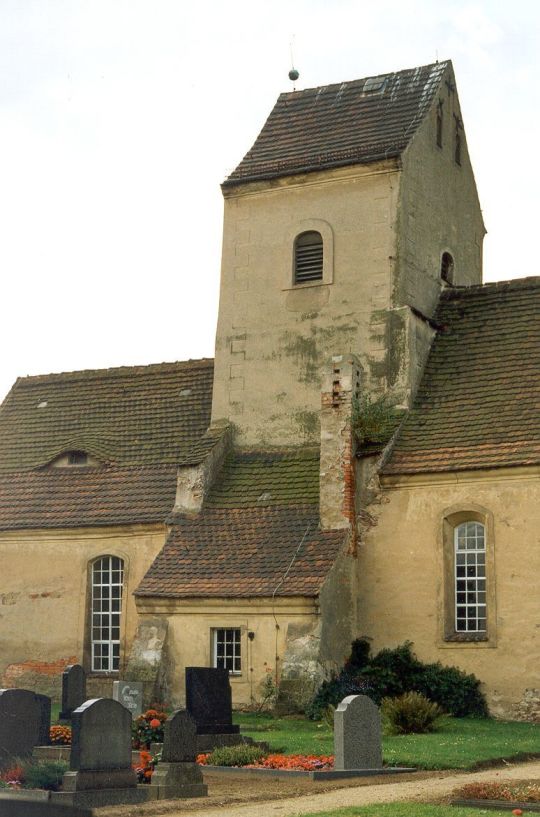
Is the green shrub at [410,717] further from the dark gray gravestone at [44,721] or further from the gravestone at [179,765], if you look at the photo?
the dark gray gravestone at [44,721]

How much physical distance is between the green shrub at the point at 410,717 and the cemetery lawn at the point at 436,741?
31cm

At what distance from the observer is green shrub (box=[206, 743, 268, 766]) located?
2100 cm

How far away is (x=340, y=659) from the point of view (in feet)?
94.6

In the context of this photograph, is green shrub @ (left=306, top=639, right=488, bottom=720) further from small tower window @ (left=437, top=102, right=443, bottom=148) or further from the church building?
small tower window @ (left=437, top=102, right=443, bottom=148)

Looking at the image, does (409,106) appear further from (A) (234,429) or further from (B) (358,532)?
Result: (B) (358,532)

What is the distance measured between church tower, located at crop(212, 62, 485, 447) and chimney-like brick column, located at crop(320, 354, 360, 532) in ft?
1.53

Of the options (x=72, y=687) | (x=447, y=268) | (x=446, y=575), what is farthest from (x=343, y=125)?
(x=72, y=687)

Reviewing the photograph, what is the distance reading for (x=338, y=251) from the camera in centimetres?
3328

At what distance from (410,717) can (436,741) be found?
5.51 feet

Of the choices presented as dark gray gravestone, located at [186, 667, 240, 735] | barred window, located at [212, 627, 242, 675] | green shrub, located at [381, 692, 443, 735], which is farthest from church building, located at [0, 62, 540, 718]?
dark gray gravestone, located at [186, 667, 240, 735]

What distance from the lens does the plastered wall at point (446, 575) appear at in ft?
90.7

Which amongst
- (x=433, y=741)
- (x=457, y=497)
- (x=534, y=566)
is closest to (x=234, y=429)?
(x=457, y=497)

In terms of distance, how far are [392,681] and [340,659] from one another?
4.62ft

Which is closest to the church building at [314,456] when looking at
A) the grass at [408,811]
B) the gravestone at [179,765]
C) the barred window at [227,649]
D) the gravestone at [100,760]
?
the barred window at [227,649]
